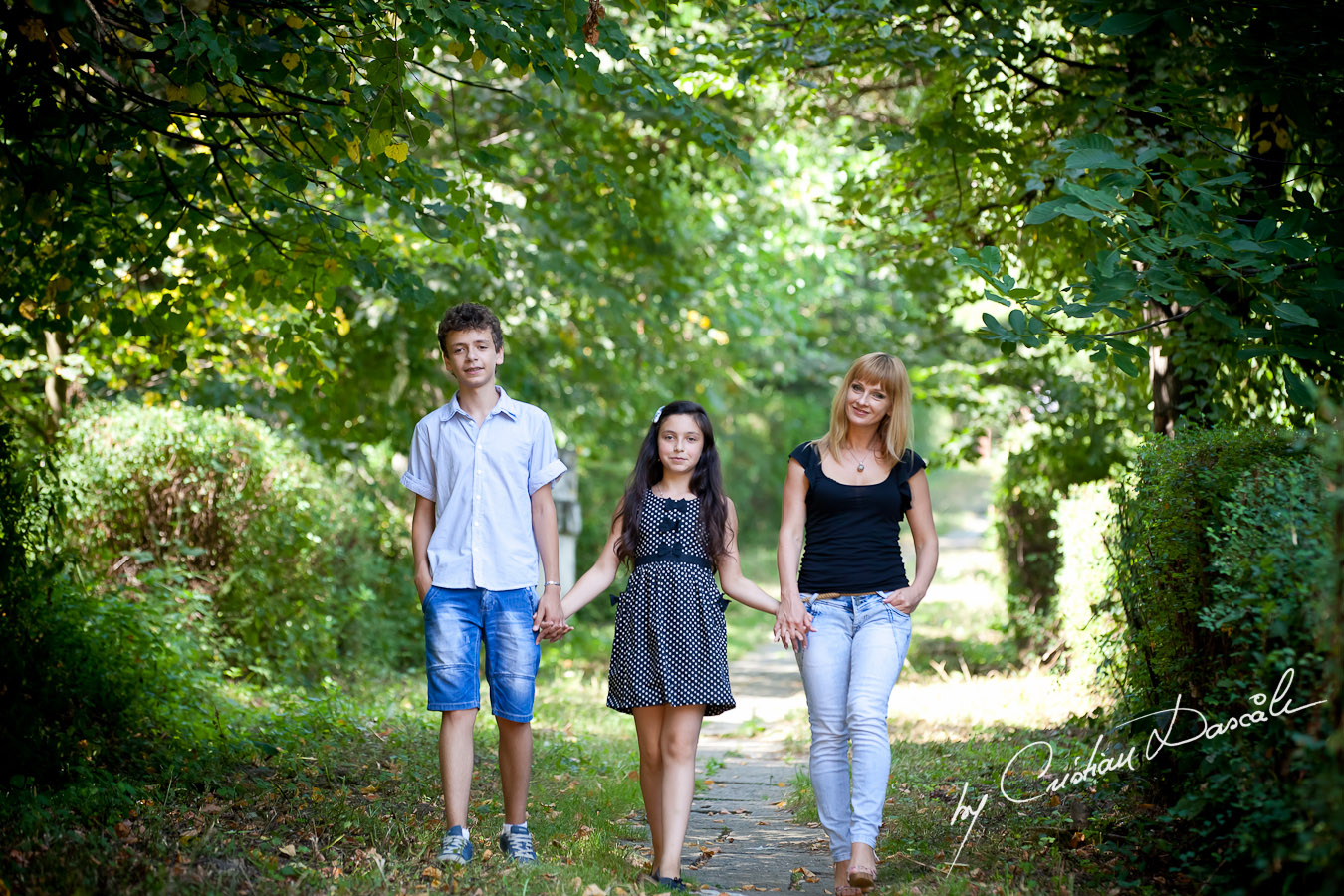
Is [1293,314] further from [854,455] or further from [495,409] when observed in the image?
[495,409]

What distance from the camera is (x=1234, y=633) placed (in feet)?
12.3

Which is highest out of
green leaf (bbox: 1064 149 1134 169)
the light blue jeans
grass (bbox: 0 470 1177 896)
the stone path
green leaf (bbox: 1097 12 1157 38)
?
green leaf (bbox: 1097 12 1157 38)

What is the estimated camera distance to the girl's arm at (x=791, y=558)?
4297mm

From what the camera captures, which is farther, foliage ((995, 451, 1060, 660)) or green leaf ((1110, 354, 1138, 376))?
foliage ((995, 451, 1060, 660))

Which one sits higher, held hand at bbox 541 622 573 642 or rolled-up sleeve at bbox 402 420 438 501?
rolled-up sleeve at bbox 402 420 438 501

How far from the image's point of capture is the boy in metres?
4.36

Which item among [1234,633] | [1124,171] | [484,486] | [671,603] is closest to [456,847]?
[671,603]

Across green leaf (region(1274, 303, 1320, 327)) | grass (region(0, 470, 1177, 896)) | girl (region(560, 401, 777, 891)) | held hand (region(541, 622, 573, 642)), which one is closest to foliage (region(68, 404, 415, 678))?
grass (region(0, 470, 1177, 896))

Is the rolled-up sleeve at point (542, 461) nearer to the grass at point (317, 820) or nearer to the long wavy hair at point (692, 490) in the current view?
the long wavy hair at point (692, 490)

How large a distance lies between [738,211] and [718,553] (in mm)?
9524

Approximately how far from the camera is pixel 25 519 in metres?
5.59

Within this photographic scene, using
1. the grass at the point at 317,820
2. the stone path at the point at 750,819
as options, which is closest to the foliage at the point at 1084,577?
the stone path at the point at 750,819

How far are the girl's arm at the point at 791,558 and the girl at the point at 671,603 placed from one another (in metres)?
0.07

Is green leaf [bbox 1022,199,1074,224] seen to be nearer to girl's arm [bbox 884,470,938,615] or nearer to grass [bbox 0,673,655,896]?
girl's arm [bbox 884,470,938,615]
